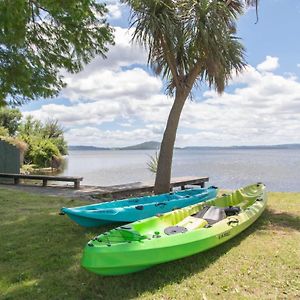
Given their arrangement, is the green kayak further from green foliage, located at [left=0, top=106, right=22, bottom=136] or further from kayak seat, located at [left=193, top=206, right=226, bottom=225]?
green foliage, located at [left=0, top=106, right=22, bottom=136]

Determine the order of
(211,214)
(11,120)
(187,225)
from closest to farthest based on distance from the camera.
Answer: (187,225) < (211,214) < (11,120)

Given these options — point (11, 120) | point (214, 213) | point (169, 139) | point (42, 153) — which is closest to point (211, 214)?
point (214, 213)

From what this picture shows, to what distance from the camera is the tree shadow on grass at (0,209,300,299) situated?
3.86 metres

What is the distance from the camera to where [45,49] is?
841 cm

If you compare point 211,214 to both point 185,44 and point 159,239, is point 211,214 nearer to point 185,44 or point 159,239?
point 159,239

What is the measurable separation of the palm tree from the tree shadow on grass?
510cm

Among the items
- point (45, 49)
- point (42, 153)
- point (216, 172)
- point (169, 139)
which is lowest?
point (216, 172)

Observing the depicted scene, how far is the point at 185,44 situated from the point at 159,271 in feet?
23.5

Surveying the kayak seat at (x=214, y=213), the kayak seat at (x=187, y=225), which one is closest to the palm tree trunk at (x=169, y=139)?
the kayak seat at (x=214, y=213)

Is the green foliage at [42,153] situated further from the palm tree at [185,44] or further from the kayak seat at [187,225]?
the kayak seat at [187,225]

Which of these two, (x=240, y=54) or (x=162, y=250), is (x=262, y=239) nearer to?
(x=162, y=250)

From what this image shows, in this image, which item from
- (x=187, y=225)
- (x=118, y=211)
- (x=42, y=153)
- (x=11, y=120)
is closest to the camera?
(x=187, y=225)

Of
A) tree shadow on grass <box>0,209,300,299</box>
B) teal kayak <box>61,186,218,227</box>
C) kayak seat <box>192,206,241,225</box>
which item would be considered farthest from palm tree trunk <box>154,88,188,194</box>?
tree shadow on grass <box>0,209,300,299</box>

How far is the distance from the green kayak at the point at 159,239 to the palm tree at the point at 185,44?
15.0 feet
